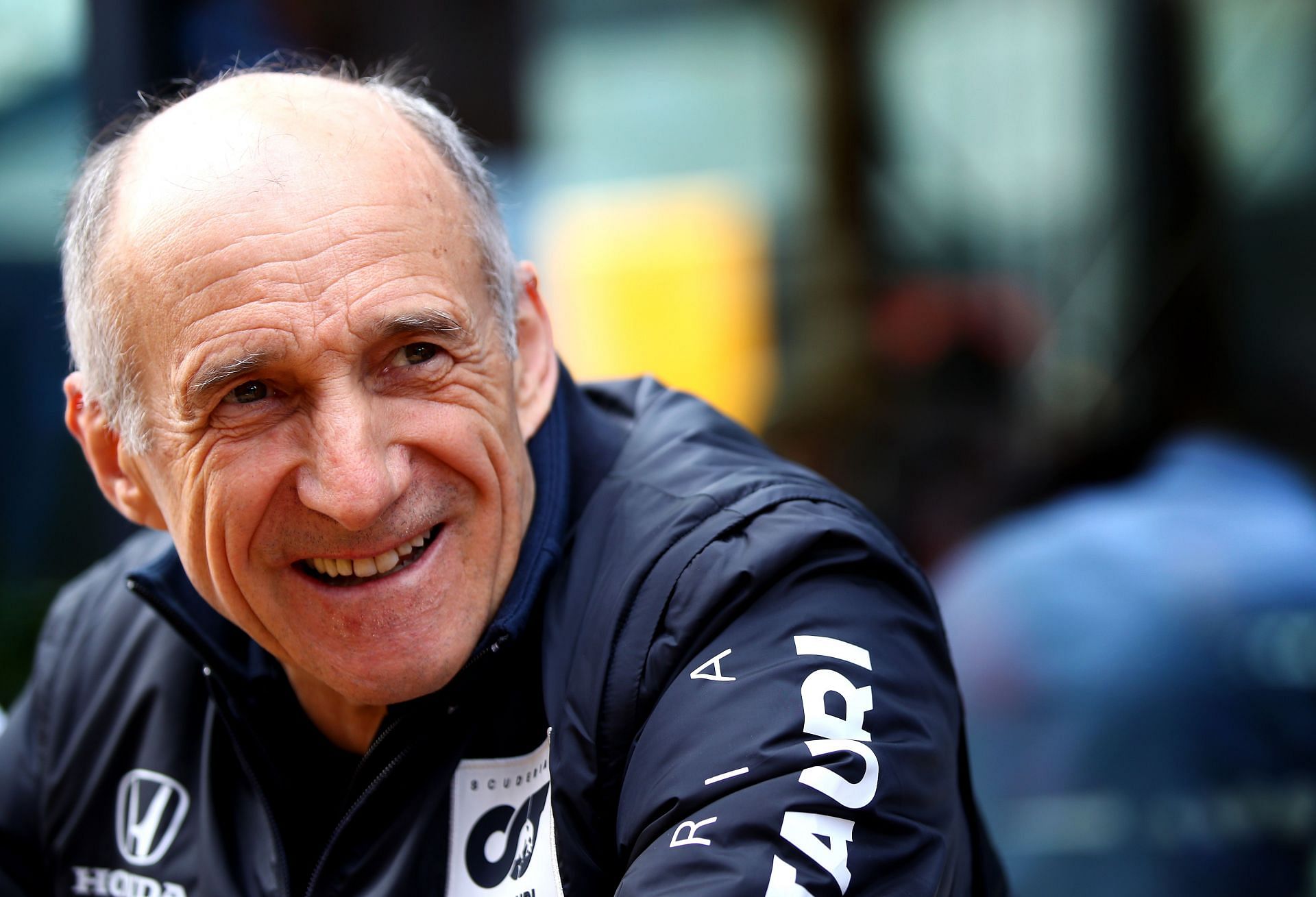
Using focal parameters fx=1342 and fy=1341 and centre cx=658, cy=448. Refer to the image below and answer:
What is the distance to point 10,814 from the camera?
6.32 ft

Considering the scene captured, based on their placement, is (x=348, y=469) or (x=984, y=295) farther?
(x=984, y=295)

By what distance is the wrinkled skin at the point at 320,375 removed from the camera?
1.49 m

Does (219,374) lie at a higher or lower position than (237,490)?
higher

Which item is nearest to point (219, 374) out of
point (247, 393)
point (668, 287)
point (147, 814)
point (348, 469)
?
point (247, 393)

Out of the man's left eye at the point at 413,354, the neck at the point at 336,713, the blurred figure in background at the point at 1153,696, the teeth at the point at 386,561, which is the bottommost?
the blurred figure in background at the point at 1153,696

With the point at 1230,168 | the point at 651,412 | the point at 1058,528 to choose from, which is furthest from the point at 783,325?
the point at 651,412

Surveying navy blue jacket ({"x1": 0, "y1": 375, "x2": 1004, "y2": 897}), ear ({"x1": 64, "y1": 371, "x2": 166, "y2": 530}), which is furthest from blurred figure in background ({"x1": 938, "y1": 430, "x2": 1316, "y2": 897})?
ear ({"x1": 64, "y1": 371, "x2": 166, "y2": 530})

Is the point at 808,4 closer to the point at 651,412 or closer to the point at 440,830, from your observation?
the point at 651,412

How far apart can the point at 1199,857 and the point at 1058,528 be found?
32.1 inches

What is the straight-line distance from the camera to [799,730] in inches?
52.1

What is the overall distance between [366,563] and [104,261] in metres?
0.48

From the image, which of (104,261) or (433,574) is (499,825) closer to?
(433,574)

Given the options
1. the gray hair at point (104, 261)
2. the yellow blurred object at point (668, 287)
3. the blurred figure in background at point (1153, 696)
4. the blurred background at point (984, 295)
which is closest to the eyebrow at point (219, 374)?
the gray hair at point (104, 261)

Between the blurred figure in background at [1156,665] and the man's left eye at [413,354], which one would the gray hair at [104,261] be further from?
the blurred figure in background at [1156,665]
